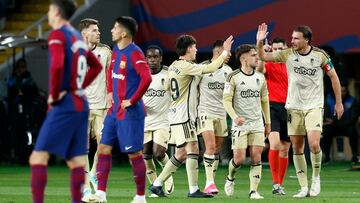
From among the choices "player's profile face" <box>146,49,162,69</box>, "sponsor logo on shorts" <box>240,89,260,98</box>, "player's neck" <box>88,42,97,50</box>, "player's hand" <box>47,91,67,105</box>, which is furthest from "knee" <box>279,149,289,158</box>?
"player's hand" <box>47,91,67,105</box>

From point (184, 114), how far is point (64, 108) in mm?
5859

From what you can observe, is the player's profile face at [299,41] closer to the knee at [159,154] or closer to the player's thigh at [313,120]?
the player's thigh at [313,120]

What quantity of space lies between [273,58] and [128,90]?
352 cm

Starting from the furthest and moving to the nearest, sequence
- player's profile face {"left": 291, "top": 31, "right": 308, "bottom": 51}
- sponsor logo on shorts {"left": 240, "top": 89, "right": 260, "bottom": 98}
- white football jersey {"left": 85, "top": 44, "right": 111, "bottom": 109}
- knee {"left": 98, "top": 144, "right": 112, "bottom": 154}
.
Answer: sponsor logo on shorts {"left": 240, "top": 89, "right": 260, "bottom": 98} → player's profile face {"left": 291, "top": 31, "right": 308, "bottom": 51} → white football jersey {"left": 85, "top": 44, "right": 111, "bottom": 109} → knee {"left": 98, "top": 144, "right": 112, "bottom": 154}

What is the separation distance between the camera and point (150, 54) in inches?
752

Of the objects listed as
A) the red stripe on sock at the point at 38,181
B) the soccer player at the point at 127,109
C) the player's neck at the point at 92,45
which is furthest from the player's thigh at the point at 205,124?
the red stripe on sock at the point at 38,181

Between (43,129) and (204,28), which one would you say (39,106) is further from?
(43,129)

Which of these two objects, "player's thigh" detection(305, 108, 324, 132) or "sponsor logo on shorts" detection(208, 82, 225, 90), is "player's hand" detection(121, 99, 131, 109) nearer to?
"player's thigh" detection(305, 108, 324, 132)

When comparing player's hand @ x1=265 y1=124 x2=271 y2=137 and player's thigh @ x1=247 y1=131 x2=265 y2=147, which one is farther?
player's hand @ x1=265 y1=124 x2=271 y2=137

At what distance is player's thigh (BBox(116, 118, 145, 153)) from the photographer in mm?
15133

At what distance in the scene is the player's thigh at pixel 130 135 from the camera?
49.6 ft

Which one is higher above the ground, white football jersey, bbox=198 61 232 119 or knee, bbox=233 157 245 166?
white football jersey, bbox=198 61 232 119

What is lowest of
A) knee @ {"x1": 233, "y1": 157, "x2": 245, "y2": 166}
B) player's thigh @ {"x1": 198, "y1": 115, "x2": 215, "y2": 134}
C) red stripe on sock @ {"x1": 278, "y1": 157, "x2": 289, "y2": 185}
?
red stripe on sock @ {"x1": 278, "y1": 157, "x2": 289, "y2": 185}

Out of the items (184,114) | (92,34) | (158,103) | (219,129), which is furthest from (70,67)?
(219,129)
